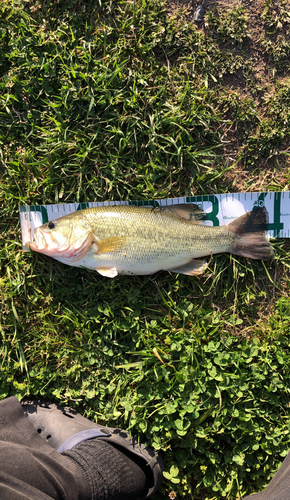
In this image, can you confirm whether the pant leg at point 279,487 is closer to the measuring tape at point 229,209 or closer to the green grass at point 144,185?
the green grass at point 144,185

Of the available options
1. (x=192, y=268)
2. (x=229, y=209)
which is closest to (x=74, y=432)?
(x=192, y=268)

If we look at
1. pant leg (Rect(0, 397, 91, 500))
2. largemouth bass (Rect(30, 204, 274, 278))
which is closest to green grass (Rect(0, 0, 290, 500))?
largemouth bass (Rect(30, 204, 274, 278))

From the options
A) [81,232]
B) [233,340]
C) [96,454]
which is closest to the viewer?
[96,454]

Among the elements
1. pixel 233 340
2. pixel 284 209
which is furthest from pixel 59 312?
pixel 284 209

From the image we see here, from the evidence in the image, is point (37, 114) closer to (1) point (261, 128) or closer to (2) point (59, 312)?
(2) point (59, 312)

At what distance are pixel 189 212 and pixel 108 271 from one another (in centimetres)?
115

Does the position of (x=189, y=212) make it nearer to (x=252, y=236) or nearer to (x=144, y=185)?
(x=144, y=185)

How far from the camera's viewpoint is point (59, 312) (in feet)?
12.4

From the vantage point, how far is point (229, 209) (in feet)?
12.4

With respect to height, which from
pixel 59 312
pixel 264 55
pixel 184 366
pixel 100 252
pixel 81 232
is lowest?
pixel 184 366

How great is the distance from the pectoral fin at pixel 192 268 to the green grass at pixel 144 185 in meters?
0.15

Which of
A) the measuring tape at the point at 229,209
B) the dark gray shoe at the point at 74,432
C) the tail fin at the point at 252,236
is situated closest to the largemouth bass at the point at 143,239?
the tail fin at the point at 252,236

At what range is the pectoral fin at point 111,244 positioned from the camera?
11.4 ft

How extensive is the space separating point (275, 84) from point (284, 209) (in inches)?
59.0
